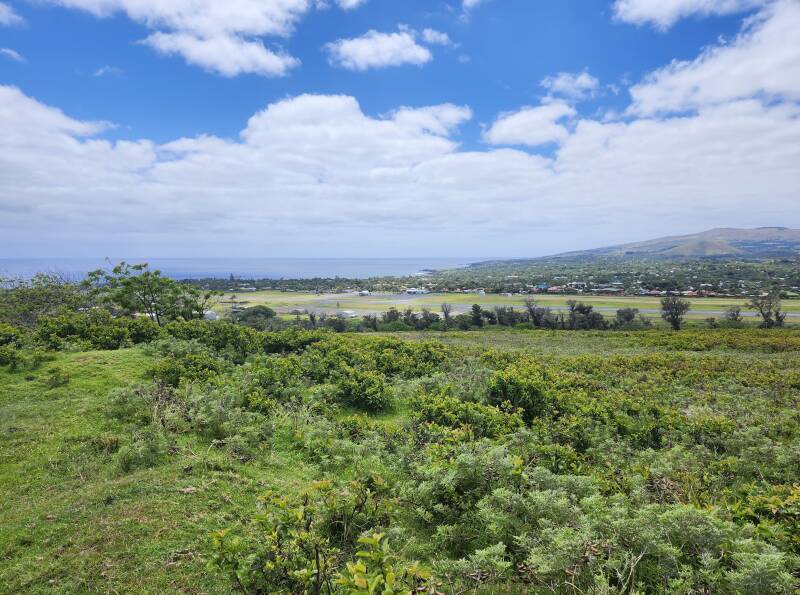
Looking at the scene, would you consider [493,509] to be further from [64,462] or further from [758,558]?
[64,462]

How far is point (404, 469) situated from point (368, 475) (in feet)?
3.82

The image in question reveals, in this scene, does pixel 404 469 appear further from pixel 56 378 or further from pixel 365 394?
pixel 56 378

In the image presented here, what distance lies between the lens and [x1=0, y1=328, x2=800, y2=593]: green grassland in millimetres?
3680

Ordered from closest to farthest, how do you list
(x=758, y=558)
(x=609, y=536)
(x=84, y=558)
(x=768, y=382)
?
1. (x=758, y=558)
2. (x=609, y=536)
3. (x=84, y=558)
4. (x=768, y=382)

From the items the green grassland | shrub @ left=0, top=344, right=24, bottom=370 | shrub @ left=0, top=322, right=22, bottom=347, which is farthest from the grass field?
the green grassland

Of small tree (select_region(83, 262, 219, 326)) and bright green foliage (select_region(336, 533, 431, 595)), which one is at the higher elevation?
small tree (select_region(83, 262, 219, 326))

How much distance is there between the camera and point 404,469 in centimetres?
635

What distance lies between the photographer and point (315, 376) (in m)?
11.5

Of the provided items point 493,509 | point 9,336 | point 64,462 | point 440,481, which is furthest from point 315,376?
point 9,336

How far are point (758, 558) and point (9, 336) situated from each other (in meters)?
16.1

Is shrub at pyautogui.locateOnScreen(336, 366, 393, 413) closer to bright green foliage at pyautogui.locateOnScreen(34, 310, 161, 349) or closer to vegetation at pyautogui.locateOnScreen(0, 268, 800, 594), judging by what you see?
vegetation at pyautogui.locateOnScreen(0, 268, 800, 594)

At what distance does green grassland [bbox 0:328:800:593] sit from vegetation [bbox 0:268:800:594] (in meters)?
0.03

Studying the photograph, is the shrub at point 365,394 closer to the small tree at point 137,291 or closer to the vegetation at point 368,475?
the vegetation at point 368,475

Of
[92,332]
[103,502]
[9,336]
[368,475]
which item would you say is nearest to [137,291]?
[92,332]
